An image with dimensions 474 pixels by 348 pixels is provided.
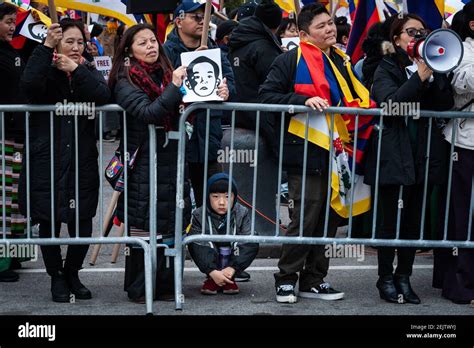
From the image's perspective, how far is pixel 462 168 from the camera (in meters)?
7.56

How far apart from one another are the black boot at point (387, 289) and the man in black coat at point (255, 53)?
2.03 m

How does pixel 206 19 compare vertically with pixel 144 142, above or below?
above

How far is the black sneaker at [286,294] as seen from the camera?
7.55 m

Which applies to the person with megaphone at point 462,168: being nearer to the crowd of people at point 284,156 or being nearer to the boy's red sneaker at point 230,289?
the crowd of people at point 284,156

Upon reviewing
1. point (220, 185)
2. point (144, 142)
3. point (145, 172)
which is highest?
point (144, 142)

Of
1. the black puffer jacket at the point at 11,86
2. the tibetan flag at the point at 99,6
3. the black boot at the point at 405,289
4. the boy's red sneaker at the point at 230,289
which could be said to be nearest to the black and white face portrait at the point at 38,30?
the black puffer jacket at the point at 11,86

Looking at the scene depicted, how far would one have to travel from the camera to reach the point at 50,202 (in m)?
7.38

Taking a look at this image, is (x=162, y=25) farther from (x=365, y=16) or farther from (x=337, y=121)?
(x=337, y=121)

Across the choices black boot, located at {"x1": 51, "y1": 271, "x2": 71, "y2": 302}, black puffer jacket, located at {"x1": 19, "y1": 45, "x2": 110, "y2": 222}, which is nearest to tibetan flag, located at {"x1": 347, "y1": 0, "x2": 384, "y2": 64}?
black puffer jacket, located at {"x1": 19, "y1": 45, "x2": 110, "y2": 222}

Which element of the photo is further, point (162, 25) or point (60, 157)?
point (162, 25)

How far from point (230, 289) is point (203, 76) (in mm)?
1718

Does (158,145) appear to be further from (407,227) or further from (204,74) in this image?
(407,227)

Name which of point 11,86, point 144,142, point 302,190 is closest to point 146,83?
point 144,142

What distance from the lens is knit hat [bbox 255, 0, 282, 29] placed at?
29.8ft
